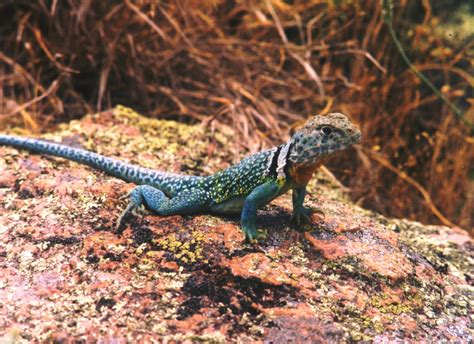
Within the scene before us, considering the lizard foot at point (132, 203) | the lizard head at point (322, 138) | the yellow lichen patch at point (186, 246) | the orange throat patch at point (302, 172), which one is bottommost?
the yellow lichen patch at point (186, 246)

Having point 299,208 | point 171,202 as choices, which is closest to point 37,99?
point 171,202

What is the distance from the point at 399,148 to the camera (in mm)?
5996

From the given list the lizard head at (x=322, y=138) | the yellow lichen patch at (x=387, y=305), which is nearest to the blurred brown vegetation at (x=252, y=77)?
the lizard head at (x=322, y=138)

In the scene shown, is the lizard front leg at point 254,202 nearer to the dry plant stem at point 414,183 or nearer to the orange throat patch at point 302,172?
the orange throat patch at point 302,172

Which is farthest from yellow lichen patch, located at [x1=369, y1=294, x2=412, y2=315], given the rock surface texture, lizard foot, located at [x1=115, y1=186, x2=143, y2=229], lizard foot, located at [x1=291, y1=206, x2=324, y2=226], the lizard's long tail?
lizard foot, located at [x1=115, y1=186, x2=143, y2=229]

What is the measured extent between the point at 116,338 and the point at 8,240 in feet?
3.43

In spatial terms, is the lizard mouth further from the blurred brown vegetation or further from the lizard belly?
the blurred brown vegetation

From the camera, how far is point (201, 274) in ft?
8.38

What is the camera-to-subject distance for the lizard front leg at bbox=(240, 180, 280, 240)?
2867mm

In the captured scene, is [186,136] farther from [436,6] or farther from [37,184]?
[436,6]

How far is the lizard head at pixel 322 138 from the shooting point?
9.02 ft

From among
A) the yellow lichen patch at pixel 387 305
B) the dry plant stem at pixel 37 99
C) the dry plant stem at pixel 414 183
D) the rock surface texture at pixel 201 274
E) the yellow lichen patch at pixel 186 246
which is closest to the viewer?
the rock surface texture at pixel 201 274

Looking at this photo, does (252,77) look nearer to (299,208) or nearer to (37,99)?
(37,99)

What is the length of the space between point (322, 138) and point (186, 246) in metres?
0.92
